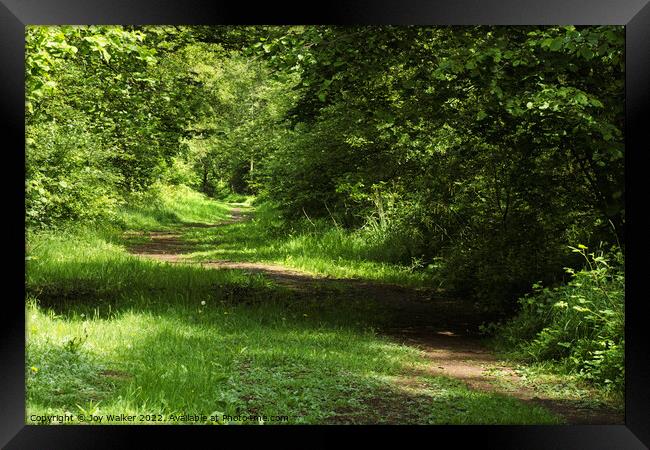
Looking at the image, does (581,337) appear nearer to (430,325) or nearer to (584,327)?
(584,327)

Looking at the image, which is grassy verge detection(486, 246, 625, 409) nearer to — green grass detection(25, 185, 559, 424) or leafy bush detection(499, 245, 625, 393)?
leafy bush detection(499, 245, 625, 393)

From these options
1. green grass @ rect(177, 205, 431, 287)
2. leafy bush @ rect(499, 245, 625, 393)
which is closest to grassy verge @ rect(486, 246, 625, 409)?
leafy bush @ rect(499, 245, 625, 393)

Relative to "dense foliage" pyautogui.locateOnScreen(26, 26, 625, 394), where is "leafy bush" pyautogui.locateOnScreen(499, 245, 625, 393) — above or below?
below

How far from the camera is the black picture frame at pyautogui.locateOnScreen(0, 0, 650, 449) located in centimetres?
427

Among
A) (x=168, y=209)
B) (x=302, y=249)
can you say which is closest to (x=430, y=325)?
(x=302, y=249)

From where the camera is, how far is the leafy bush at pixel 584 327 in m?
5.79

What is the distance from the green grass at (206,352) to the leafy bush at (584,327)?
0.88 metres

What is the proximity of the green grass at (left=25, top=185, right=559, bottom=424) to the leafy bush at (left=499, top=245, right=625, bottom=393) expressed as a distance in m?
0.88

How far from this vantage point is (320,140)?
11.9 meters

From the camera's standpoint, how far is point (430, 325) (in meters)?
8.93
